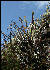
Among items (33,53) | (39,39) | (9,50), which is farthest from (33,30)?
(9,50)

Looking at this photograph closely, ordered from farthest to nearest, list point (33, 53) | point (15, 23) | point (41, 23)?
point (15, 23)
point (41, 23)
point (33, 53)

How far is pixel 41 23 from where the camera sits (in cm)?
525

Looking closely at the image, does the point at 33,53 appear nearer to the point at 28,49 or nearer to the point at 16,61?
the point at 28,49

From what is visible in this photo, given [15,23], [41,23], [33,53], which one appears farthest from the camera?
[15,23]

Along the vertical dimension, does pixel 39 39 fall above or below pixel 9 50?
above

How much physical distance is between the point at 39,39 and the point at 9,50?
3.98ft

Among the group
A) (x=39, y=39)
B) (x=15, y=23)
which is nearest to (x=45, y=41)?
(x=39, y=39)

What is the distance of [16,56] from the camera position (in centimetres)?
498

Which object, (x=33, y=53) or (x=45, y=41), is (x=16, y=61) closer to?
(x=33, y=53)

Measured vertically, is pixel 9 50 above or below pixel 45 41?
below

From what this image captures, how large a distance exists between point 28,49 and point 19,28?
86cm

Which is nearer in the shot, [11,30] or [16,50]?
[16,50]

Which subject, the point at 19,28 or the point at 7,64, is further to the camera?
Answer: the point at 19,28

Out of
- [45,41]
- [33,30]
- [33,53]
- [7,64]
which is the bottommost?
[7,64]
